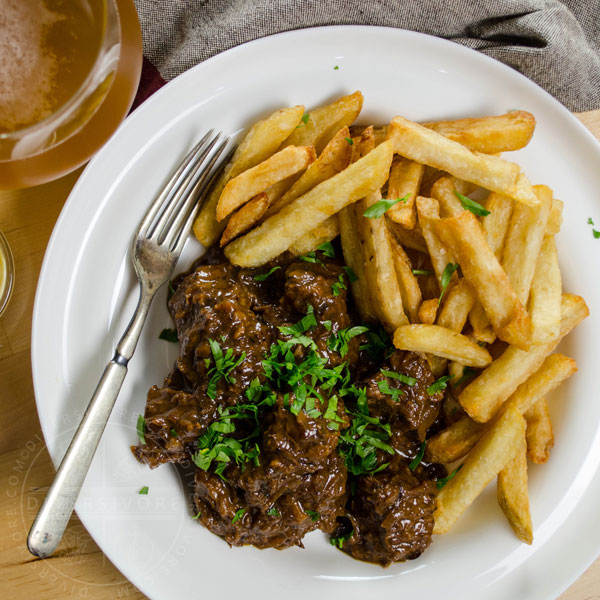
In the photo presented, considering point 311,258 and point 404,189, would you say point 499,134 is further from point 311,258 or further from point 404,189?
point 311,258

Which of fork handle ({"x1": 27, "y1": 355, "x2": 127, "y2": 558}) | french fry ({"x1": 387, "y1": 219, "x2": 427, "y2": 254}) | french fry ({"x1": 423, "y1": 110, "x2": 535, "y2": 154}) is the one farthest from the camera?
french fry ({"x1": 387, "y1": 219, "x2": 427, "y2": 254})

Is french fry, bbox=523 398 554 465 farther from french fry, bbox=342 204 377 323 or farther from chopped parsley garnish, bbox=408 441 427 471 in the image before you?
french fry, bbox=342 204 377 323

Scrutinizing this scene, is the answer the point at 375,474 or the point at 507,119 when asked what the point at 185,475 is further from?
the point at 507,119

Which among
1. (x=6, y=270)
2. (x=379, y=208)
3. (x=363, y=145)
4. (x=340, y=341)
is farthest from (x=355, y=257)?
(x=6, y=270)

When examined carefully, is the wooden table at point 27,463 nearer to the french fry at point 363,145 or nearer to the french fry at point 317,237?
the french fry at point 317,237

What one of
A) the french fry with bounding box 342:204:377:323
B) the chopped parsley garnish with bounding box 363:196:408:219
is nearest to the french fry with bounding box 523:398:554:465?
the french fry with bounding box 342:204:377:323

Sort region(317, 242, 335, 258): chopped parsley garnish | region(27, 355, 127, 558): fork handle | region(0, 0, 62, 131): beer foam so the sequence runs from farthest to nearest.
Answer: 1. region(317, 242, 335, 258): chopped parsley garnish
2. region(27, 355, 127, 558): fork handle
3. region(0, 0, 62, 131): beer foam

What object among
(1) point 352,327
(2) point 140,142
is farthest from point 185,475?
(2) point 140,142

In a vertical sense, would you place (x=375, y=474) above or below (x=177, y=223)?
below
